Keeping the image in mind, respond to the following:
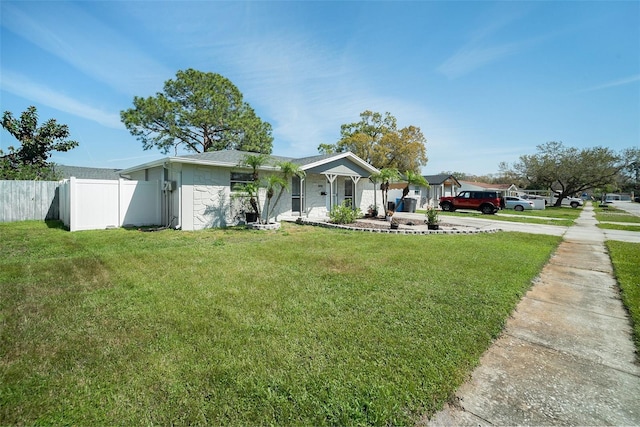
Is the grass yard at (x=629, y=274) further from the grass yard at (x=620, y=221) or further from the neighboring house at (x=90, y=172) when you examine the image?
the neighboring house at (x=90, y=172)

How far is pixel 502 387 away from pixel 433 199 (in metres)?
29.2

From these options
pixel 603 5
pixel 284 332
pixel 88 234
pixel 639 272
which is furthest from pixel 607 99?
pixel 88 234

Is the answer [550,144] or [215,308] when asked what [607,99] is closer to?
[215,308]

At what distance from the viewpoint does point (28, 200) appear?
12602 millimetres

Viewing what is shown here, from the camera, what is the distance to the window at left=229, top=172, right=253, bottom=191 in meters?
11.5

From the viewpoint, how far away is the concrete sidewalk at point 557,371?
1.94 m

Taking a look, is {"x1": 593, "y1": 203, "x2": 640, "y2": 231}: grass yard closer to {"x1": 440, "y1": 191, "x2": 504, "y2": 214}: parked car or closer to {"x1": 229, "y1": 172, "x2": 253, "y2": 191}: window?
{"x1": 440, "y1": 191, "x2": 504, "y2": 214}: parked car

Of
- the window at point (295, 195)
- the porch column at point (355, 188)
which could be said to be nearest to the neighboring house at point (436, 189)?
the porch column at point (355, 188)

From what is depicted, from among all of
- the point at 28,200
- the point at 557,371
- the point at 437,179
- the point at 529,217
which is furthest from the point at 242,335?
the point at 437,179

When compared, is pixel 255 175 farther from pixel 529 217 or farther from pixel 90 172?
pixel 90 172

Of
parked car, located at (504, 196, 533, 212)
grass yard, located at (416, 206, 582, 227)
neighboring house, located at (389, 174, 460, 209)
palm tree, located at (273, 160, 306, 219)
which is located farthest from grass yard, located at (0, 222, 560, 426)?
parked car, located at (504, 196, 533, 212)

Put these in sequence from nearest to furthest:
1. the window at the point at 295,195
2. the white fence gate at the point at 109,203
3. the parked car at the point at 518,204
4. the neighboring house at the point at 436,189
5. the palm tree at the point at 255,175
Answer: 1. the white fence gate at the point at 109,203
2. the palm tree at the point at 255,175
3. the window at the point at 295,195
4. the parked car at the point at 518,204
5. the neighboring house at the point at 436,189

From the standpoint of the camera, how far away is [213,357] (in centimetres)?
248

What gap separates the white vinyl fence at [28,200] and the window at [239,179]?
30.2 feet
